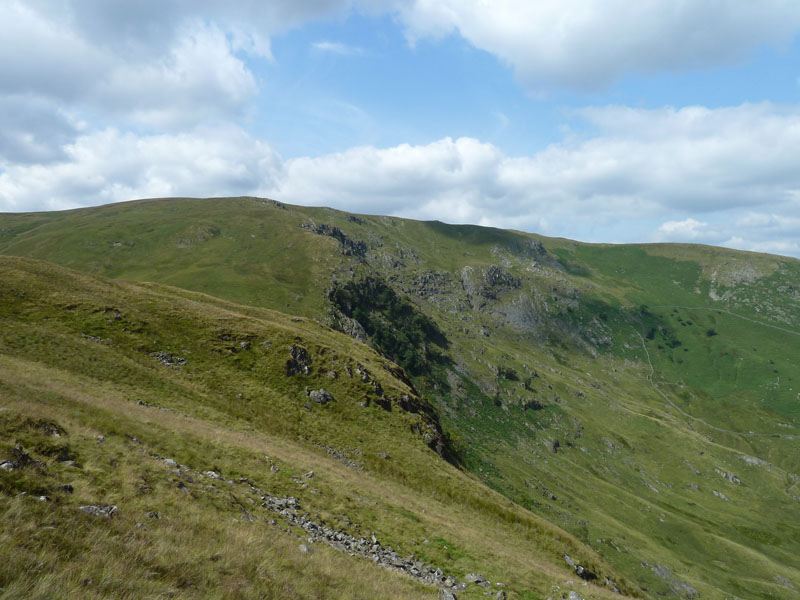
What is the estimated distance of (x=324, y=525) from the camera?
19734mm

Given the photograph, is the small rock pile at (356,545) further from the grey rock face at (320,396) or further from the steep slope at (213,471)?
the grey rock face at (320,396)

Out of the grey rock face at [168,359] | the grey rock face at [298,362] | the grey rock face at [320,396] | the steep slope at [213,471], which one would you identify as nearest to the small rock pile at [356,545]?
the steep slope at [213,471]

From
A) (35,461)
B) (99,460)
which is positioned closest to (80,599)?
(35,461)

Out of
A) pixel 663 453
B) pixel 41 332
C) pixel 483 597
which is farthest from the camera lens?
pixel 663 453

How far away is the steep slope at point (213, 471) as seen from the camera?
8516mm

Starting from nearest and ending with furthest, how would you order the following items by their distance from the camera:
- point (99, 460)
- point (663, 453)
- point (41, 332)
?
point (99, 460)
point (41, 332)
point (663, 453)

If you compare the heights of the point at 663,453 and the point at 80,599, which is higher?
the point at 80,599

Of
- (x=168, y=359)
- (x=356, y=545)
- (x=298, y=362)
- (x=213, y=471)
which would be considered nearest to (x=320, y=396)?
(x=298, y=362)

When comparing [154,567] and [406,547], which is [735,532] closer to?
[406,547]

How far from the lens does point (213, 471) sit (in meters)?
20.1

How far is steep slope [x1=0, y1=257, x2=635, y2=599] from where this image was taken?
852 cm

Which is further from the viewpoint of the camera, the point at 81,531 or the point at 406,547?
the point at 406,547

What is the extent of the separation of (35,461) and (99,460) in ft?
9.47

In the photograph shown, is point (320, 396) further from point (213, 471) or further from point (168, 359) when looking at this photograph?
point (213, 471)
